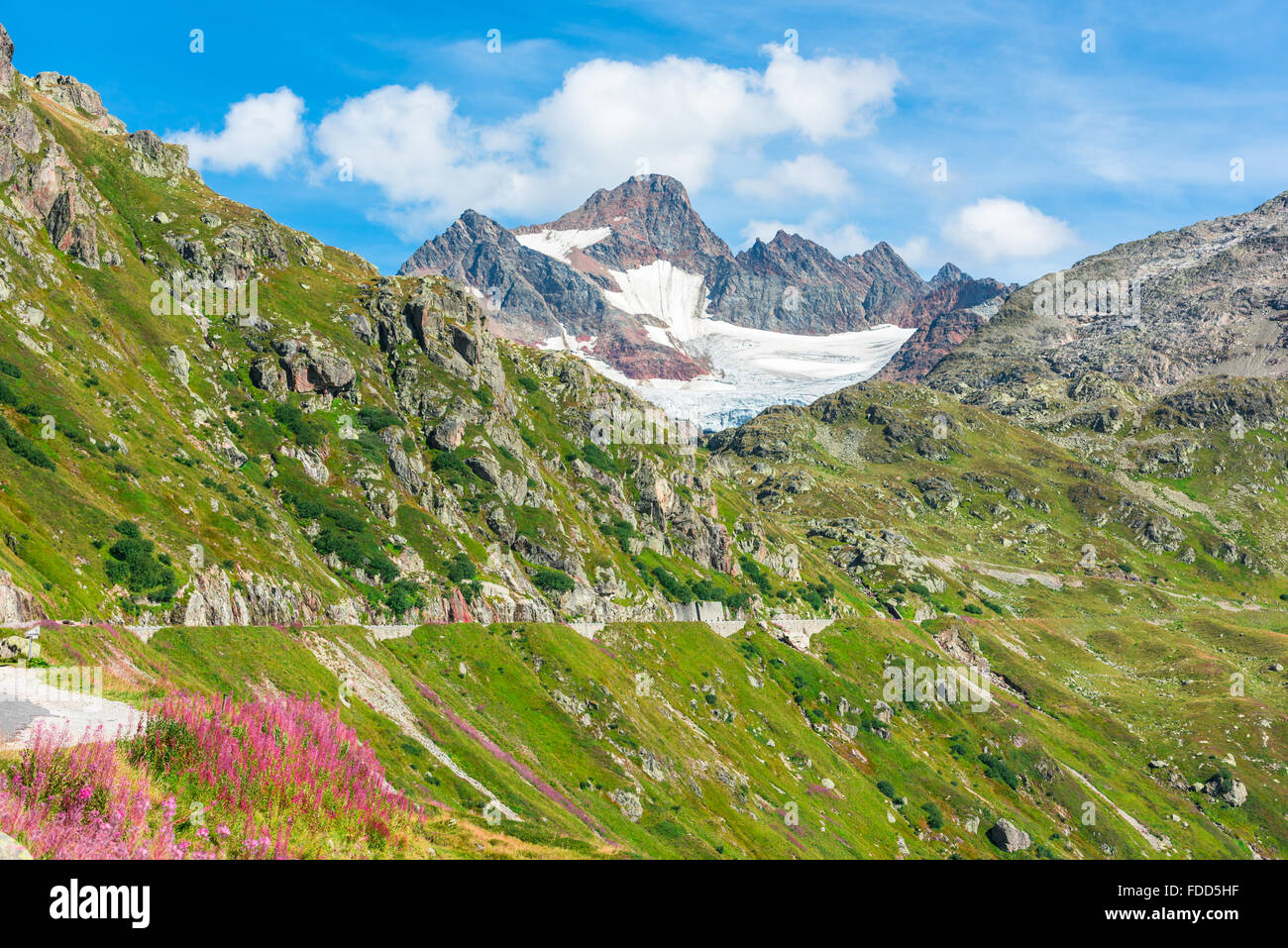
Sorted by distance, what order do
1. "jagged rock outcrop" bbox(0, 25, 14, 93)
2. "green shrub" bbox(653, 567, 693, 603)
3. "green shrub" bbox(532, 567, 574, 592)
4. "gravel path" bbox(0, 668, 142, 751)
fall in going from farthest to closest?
1. "green shrub" bbox(653, 567, 693, 603)
2. "jagged rock outcrop" bbox(0, 25, 14, 93)
3. "green shrub" bbox(532, 567, 574, 592)
4. "gravel path" bbox(0, 668, 142, 751)

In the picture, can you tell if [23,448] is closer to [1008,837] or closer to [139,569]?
[139,569]

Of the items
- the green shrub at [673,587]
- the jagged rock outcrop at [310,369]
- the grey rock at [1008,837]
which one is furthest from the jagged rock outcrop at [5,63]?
the grey rock at [1008,837]

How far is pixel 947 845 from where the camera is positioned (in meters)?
147

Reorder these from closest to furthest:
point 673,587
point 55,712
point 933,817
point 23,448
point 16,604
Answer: point 55,712
point 16,604
point 23,448
point 933,817
point 673,587

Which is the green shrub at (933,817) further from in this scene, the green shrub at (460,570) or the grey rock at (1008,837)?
the green shrub at (460,570)

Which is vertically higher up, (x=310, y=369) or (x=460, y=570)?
(x=310, y=369)

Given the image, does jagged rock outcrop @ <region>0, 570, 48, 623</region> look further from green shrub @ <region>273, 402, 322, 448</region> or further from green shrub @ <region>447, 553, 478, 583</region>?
green shrub @ <region>273, 402, 322, 448</region>

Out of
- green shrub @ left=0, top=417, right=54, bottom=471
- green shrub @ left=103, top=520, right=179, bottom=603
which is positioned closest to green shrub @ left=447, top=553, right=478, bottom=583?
green shrub @ left=103, top=520, right=179, bottom=603

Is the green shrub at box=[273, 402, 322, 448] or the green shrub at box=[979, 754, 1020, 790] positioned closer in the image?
the green shrub at box=[273, 402, 322, 448]

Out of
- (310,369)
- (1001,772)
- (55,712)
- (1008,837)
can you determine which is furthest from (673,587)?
(55,712)

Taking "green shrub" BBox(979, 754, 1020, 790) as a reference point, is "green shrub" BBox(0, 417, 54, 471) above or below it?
above
